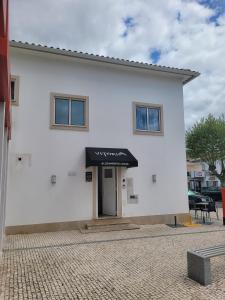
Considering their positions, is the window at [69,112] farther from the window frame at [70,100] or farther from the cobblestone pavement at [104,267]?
the cobblestone pavement at [104,267]

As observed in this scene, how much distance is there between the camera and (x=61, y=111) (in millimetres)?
12469

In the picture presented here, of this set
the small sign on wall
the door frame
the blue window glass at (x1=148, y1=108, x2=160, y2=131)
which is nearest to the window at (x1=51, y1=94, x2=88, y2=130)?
the small sign on wall

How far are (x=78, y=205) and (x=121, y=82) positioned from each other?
648cm

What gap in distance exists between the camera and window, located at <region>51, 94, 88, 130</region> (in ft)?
40.2

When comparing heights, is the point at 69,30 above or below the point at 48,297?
above

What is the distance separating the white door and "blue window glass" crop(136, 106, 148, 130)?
2.62 metres

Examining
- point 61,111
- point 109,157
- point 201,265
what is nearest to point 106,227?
point 109,157

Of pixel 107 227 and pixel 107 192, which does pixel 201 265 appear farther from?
pixel 107 192

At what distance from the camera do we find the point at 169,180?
1402 centimetres

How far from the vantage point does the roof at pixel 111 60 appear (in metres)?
11.5

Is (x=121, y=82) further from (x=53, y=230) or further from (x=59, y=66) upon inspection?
(x=53, y=230)

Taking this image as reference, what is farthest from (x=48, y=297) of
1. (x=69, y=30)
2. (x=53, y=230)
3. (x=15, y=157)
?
(x=69, y=30)

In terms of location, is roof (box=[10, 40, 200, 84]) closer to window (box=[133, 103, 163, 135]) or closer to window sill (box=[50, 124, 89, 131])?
window (box=[133, 103, 163, 135])

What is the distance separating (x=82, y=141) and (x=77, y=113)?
140 centimetres
